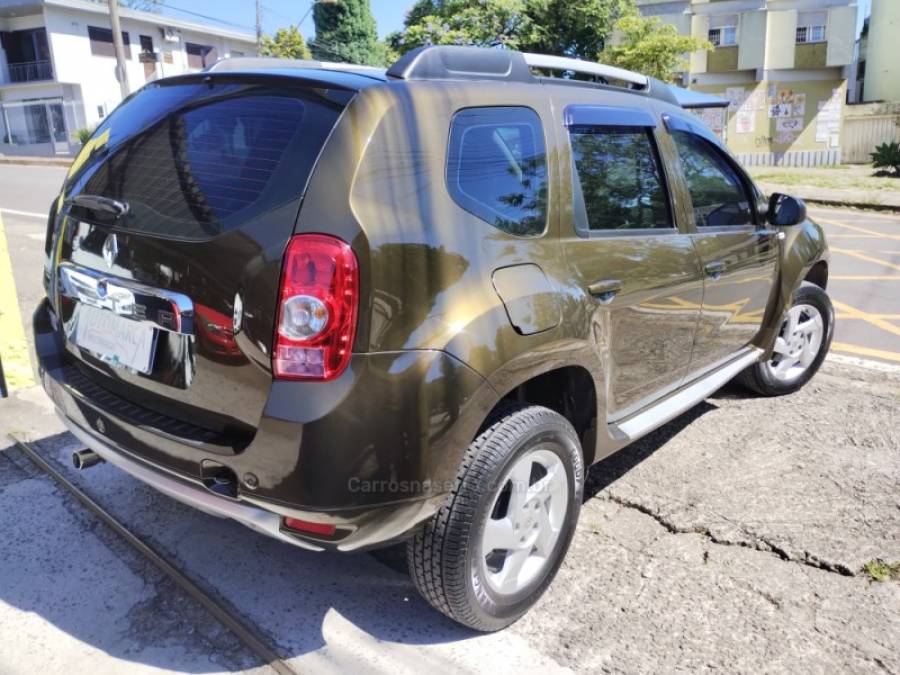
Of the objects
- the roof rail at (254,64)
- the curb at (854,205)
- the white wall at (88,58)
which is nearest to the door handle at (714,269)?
the roof rail at (254,64)

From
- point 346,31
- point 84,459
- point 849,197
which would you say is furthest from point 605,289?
point 346,31

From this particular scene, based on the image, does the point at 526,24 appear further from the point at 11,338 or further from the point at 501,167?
the point at 501,167

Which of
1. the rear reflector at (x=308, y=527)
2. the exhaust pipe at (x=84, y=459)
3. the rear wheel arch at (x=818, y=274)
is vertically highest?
the rear wheel arch at (x=818, y=274)

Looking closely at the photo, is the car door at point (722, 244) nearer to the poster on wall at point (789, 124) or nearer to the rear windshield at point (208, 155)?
the rear windshield at point (208, 155)

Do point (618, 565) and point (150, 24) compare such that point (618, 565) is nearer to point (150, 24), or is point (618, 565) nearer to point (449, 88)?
point (449, 88)

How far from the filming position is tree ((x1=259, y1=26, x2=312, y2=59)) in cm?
3859

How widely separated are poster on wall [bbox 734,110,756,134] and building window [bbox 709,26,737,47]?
8.67 feet

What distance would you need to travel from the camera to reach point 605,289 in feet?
9.26

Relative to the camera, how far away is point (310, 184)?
2.15 m

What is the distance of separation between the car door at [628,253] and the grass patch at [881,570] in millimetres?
1031

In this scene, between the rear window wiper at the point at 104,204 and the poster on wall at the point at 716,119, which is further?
the poster on wall at the point at 716,119

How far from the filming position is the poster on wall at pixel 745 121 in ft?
99.6

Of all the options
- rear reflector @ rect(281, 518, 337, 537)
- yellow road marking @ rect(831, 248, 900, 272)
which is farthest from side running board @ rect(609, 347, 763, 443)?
yellow road marking @ rect(831, 248, 900, 272)

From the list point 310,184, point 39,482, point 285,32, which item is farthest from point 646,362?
point 285,32
